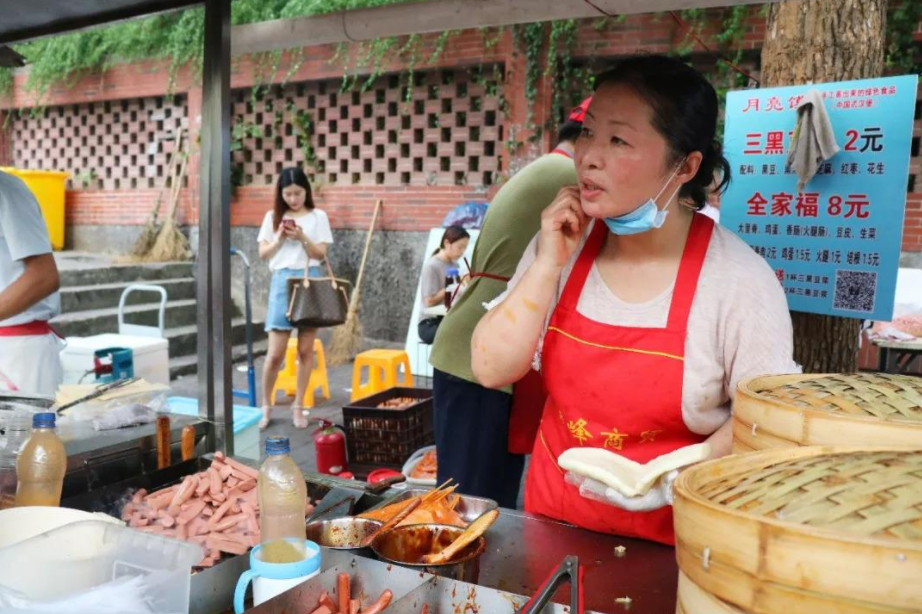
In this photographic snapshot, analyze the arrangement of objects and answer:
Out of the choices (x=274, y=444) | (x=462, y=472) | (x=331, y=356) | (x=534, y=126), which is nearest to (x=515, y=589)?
(x=274, y=444)

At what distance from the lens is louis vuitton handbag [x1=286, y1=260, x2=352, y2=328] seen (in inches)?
239

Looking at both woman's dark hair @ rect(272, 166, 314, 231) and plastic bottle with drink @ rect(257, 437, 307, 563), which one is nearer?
plastic bottle with drink @ rect(257, 437, 307, 563)

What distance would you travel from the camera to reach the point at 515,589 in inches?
59.1

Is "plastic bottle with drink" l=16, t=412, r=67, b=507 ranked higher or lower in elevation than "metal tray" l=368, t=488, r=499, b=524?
→ higher

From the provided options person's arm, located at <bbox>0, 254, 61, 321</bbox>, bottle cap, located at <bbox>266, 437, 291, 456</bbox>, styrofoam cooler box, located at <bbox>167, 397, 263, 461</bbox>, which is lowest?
styrofoam cooler box, located at <bbox>167, 397, 263, 461</bbox>

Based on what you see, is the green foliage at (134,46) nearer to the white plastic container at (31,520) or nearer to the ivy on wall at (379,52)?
the ivy on wall at (379,52)

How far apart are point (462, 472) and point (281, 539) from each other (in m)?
1.71

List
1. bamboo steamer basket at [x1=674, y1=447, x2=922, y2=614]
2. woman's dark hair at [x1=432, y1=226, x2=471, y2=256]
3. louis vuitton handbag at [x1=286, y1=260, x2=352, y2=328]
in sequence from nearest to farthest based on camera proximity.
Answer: bamboo steamer basket at [x1=674, y1=447, x2=922, y2=614] < louis vuitton handbag at [x1=286, y1=260, x2=352, y2=328] < woman's dark hair at [x1=432, y1=226, x2=471, y2=256]

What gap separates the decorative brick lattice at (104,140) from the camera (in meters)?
10.9

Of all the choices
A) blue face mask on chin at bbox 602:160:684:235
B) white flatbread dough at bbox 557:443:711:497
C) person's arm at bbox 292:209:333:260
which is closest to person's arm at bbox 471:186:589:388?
blue face mask on chin at bbox 602:160:684:235

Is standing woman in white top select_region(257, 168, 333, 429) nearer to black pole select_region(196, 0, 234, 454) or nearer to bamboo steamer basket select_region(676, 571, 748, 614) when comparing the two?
black pole select_region(196, 0, 234, 454)

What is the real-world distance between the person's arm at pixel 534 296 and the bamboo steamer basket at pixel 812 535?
41.9 inches

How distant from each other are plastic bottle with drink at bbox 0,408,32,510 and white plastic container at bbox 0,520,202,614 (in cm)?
74

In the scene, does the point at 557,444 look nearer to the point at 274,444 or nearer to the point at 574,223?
the point at 574,223
